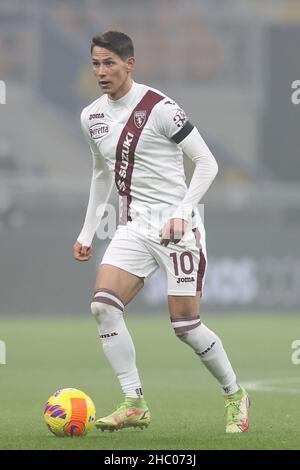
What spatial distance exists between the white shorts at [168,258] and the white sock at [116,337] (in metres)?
0.24

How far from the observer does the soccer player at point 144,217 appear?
7.07 m

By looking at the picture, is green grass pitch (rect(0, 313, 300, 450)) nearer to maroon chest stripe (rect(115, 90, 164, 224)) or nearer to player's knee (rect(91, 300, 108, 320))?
player's knee (rect(91, 300, 108, 320))

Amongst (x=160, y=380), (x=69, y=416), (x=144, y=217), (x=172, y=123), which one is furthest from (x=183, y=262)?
(x=160, y=380)

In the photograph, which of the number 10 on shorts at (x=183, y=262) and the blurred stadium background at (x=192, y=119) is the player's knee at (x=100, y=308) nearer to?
the number 10 on shorts at (x=183, y=262)

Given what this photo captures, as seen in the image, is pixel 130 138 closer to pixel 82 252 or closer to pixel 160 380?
pixel 82 252

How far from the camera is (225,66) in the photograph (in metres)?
25.7

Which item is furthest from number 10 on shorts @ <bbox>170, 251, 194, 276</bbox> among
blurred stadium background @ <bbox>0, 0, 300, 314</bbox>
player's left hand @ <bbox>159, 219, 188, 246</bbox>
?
blurred stadium background @ <bbox>0, 0, 300, 314</bbox>

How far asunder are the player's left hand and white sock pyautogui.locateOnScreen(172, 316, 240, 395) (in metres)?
0.55

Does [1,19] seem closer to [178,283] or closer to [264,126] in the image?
[264,126]

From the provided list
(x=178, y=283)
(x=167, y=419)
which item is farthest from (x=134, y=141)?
(x=167, y=419)

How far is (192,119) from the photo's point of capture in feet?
A: 80.0

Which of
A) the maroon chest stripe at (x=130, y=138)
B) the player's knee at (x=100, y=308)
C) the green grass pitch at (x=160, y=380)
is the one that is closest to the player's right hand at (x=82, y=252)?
the maroon chest stripe at (x=130, y=138)

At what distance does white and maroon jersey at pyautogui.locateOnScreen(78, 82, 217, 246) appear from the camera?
23.5 ft
